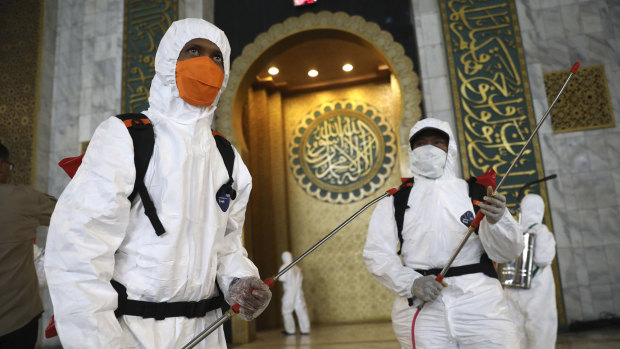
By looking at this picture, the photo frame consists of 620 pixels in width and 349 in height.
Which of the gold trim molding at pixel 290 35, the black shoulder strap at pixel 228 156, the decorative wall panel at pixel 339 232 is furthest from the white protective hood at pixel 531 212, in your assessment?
the decorative wall panel at pixel 339 232

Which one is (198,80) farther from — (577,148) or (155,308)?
(577,148)

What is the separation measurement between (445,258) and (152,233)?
1.41 m

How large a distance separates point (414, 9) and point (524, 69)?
145 cm

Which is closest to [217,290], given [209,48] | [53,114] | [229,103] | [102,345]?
[102,345]

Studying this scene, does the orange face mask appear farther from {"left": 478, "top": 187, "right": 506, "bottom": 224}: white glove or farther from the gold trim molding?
the gold trim molding

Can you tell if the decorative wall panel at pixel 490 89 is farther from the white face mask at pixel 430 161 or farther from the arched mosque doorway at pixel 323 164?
the arched mosque doorway at pixel 323 164

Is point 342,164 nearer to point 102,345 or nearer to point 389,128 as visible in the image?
point 389,128

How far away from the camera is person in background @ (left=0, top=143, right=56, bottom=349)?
2.59 m

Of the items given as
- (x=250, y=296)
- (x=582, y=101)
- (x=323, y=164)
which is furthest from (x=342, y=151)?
(x=250, y=296)

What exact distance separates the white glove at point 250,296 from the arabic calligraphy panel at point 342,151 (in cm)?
784

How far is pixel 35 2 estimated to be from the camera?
6602 mm

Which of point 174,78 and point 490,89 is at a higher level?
point 490,89

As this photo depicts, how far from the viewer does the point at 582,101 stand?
510 cm

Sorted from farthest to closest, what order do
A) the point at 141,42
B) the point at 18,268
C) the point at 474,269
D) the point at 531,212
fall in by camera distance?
1. the point at 141,42
2. the point at 531,212
3. the point at 18,268
4. the point at 474,269
